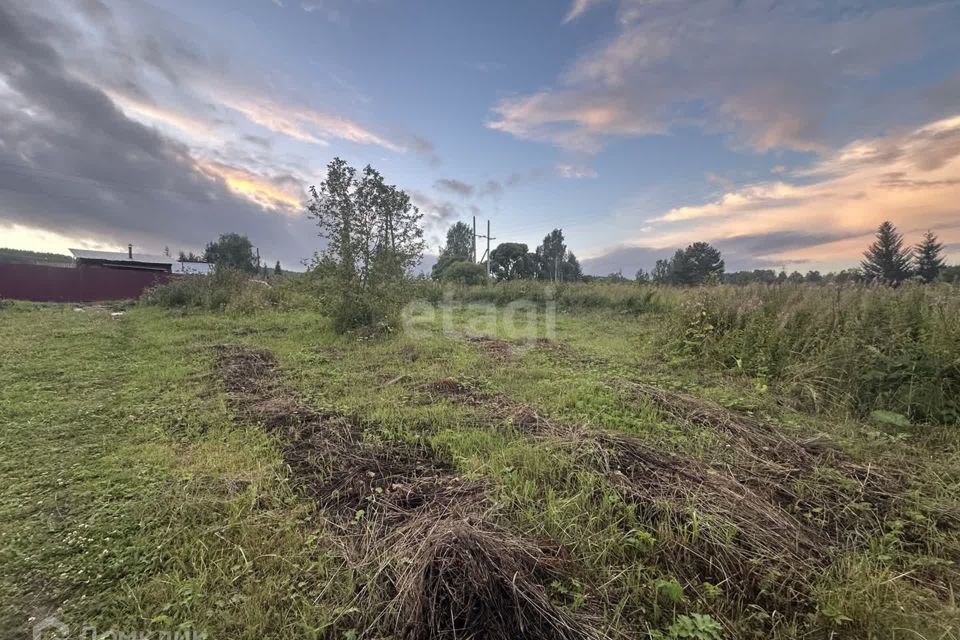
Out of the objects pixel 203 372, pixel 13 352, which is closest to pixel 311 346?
pixel 203 372

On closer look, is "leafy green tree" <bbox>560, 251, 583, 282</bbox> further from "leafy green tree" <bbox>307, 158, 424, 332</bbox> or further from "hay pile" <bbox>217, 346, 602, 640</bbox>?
"hay pile" <bbox>217, 346, 602, 640</bbox>

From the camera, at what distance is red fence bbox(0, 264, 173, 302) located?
1413 centimetres

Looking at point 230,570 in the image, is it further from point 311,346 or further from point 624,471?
point 311,346

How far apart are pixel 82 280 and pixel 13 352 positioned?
551 inches

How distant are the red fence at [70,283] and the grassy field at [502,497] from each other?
14720 mm

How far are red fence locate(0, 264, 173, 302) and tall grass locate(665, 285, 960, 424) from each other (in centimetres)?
1809

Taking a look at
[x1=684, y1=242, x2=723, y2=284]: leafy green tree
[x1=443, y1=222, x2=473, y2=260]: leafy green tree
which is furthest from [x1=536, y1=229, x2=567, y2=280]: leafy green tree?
[x1=684, y1=242, x2=723, y2=284]: leafy green tree

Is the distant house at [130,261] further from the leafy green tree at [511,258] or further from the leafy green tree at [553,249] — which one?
the leafy green tree at [553,249]

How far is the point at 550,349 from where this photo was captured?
598cm

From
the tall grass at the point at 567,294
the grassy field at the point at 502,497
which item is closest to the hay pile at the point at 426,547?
the grassy field at the point at 502,497

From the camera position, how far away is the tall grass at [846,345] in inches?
125

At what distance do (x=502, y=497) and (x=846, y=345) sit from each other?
4.18m

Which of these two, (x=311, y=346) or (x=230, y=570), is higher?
(x=311, y=346)

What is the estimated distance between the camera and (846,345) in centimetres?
379
